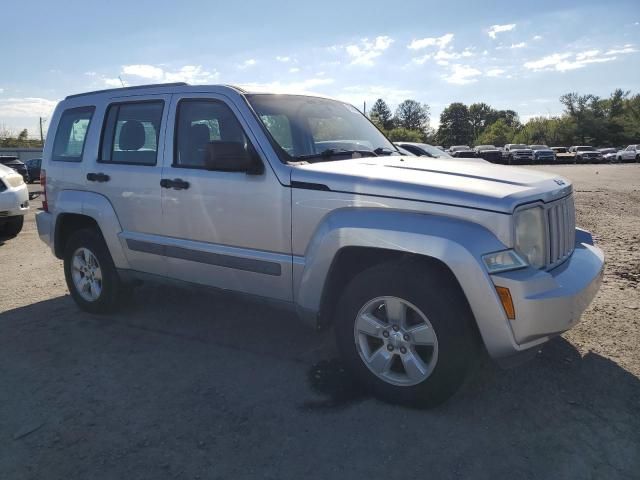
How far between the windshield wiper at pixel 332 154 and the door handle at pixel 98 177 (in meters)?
1.92

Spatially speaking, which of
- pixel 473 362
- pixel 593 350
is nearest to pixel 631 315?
pixel 593 350

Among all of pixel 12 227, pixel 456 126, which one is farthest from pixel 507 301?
pixel 456 126

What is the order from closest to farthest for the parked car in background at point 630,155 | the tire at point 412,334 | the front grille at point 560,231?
the tire at point 412,334, the front grille at point 560,231, the parked car in background at point 630,155

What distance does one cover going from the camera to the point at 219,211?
3730 mm

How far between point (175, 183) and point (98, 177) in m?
1.03

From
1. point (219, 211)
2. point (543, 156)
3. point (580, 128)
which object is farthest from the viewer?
point (580, 128)

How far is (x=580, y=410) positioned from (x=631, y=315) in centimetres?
188

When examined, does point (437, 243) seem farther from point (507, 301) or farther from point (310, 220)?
point (310, 220)

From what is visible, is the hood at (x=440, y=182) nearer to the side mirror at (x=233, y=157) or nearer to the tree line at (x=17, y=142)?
the side mirror at (x=233, y=157)

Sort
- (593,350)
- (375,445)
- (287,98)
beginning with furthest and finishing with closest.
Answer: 1. (287,98)
2. (593,350)
3. (375,445)

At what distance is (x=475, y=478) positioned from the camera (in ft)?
8.03

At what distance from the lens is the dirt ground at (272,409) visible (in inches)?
102

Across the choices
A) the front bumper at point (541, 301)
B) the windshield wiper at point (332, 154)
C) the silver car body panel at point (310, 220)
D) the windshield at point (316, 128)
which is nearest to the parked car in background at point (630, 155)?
the windshield at point (316, 128)

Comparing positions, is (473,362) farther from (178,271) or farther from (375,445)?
(178,271)
